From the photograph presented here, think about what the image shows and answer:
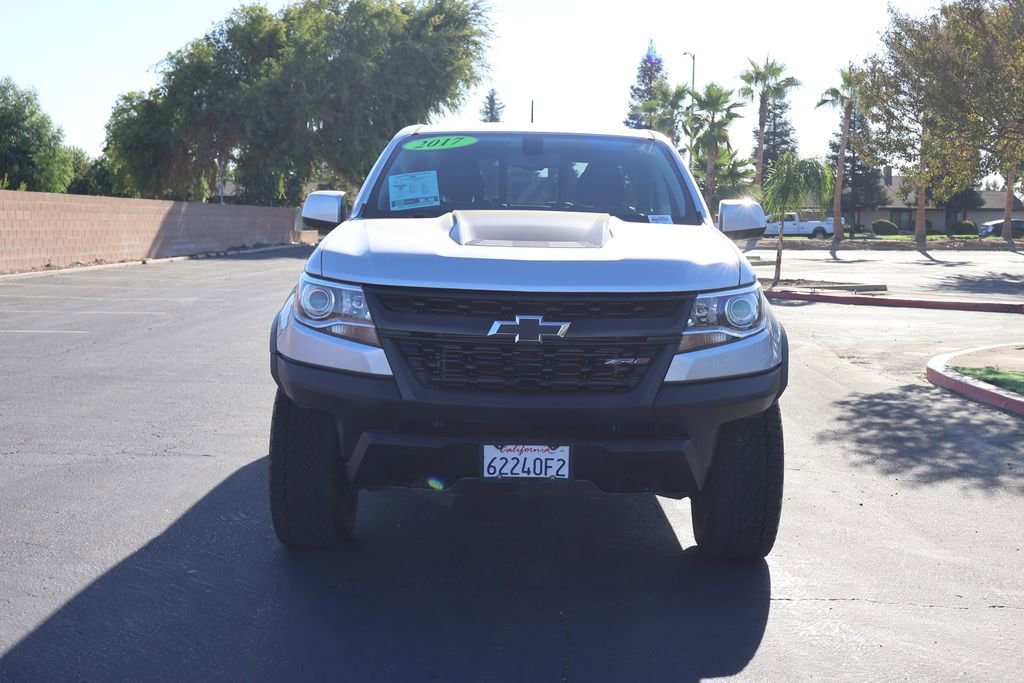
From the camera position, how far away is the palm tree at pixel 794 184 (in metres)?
27.3

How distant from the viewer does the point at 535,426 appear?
4.19 m

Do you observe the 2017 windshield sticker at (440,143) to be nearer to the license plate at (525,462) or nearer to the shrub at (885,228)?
the license plate at (525,462)

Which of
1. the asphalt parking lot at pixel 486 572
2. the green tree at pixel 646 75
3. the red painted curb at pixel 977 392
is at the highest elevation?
the green tree at pixel 646 75

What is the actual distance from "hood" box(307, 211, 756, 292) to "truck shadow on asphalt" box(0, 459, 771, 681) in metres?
1.18

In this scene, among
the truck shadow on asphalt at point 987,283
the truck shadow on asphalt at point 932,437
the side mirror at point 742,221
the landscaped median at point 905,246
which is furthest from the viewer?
the landscaped median at point 905,246

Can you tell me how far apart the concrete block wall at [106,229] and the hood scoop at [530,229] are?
22994 millimetres

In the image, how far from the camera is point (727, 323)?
436 cm

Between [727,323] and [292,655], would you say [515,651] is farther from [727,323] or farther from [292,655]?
[727,323]

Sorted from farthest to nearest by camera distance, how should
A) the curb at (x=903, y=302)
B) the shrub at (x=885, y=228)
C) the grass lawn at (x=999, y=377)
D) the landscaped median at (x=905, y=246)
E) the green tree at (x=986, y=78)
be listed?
the shrub at (x=885, y=228) < the landscaped median at (x=905, y=246) < the curb at (x=903, y=302) < the green tree at (x=986, y=78) < the grass lawn at (x=999, y=377)

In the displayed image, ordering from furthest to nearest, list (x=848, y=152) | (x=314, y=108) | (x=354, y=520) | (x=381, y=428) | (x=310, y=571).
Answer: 1. (x=848, y=152)
2. (x=314, y=108)
3. (x=354, y=520)
4. (x=310, y=571)
5. (x=381, y=428)

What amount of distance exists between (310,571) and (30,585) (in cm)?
104

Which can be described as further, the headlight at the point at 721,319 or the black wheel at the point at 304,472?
the black wheel at the point at 304,472

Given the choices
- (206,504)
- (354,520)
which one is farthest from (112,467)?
(354,520)

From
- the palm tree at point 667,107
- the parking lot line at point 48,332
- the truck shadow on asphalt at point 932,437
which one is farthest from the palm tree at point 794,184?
the palm tree at point 667,107
